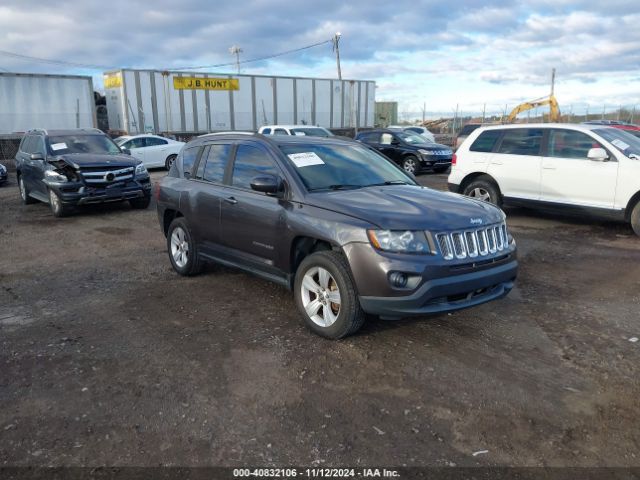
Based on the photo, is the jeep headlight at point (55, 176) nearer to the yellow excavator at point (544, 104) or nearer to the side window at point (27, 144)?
the side window at point (27, 144)

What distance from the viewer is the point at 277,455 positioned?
2980 millimetres

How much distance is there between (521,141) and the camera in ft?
31.3

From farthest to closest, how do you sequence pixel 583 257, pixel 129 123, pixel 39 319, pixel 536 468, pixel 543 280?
1. pixel 129 123
2. pixel 583 257
3. pixel 543 280
4. pixel 39 319
5. pixel 536 468

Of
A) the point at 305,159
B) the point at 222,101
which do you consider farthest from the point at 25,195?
the point at 222,101

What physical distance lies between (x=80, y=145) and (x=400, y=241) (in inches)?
378

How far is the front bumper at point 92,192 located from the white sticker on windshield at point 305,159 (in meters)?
6.92

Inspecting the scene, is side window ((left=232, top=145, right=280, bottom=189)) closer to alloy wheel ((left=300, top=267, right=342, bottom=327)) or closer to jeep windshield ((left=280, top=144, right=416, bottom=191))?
jeep windshield ((left=280, top=144, right=416, bottom=191))

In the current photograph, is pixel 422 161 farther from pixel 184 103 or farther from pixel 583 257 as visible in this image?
pixel 184 103

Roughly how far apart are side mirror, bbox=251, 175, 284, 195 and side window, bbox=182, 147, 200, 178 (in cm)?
174

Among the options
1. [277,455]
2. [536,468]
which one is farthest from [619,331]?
[277,455]

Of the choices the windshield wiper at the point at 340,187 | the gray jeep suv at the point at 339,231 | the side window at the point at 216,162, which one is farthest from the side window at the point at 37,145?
the windshield wiper at the point at 340,187

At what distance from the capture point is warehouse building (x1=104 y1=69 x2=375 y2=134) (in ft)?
89.0

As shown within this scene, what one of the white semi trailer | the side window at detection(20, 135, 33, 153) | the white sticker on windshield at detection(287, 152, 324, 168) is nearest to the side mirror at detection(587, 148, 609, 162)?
the white sticker on windshield at detection(287, 152, 324, 168)

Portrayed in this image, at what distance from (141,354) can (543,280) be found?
4.49m
